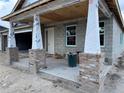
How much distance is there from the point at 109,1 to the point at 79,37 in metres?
3.59

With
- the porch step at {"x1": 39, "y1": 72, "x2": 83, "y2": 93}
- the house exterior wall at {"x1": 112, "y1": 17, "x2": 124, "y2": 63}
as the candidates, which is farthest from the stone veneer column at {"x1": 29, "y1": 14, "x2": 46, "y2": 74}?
the house exterior wall at {"x1": 112, "y1": 17, "x2": 124, "y2": 63}

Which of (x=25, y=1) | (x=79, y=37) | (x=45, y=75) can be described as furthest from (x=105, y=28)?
(x=25, y=1)

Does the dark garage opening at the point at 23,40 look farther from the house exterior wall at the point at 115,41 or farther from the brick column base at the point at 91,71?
the brick column base at the point at 91,71

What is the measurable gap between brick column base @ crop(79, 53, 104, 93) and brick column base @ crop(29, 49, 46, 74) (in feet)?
8.34

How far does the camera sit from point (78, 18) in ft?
29.3

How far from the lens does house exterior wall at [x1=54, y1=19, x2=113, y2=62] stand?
7723mm

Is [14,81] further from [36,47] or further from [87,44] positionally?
[87,44]

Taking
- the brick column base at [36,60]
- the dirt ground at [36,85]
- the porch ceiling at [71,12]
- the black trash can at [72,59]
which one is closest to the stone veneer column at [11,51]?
the dirt ground at [36,85]

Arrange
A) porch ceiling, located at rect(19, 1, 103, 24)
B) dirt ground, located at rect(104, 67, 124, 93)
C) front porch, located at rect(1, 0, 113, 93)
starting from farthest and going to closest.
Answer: porch ceiling, located at rect(19, 1, 103, 24) < dirt ground, located at rect(104, 67, 124, 93) < front porch, located at rect(1, 0, 113, 93)

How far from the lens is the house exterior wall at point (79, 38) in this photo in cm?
772

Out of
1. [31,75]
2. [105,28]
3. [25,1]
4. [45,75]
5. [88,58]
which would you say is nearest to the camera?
[88,58]

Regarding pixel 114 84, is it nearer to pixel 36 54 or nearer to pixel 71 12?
pixel 36 54

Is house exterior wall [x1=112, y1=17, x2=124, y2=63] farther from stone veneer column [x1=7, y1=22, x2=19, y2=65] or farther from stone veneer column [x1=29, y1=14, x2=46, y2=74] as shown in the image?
stone veneer column [x1=7, y1=22, x2=19, y2=65]

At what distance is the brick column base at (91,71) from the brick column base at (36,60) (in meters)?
2.54
